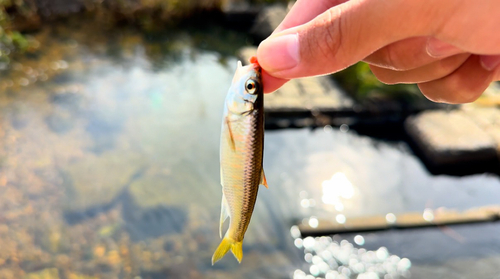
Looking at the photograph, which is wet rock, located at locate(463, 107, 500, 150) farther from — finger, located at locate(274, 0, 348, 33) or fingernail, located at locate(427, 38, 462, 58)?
finger, located at locate(274, 0, 348, 33)

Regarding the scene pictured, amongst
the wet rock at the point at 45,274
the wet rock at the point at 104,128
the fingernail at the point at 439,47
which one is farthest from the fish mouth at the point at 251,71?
the wet rock at the point at 104,128

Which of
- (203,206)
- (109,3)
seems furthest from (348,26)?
(109,3)

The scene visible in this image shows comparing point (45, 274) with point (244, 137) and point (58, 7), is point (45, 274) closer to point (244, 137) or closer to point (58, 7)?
point (244, 137)

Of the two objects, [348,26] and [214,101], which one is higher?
[348,26]

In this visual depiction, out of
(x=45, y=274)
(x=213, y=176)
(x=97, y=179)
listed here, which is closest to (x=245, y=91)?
(x=45, y=274)

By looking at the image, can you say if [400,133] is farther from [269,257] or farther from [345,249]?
[269,257]
